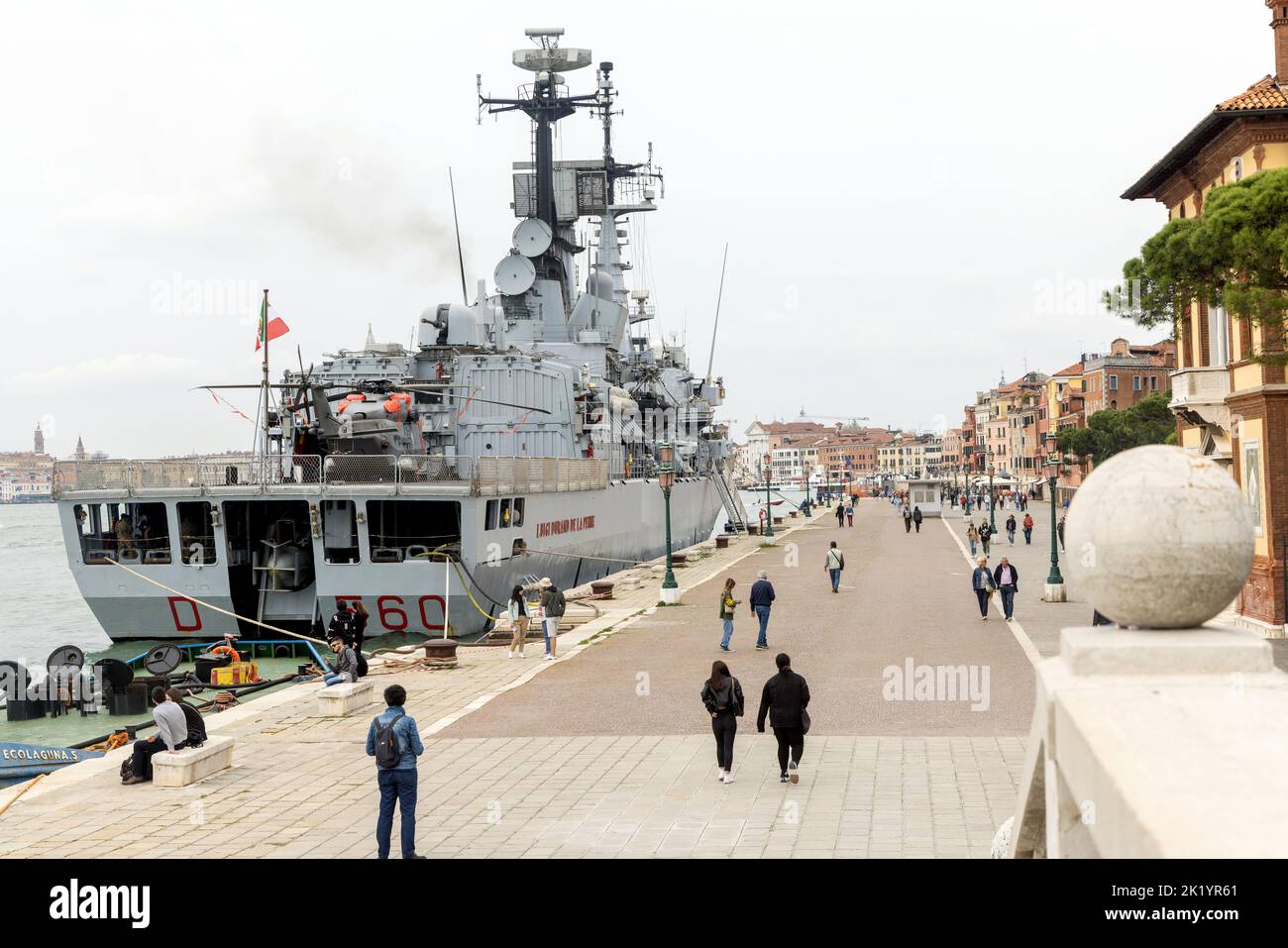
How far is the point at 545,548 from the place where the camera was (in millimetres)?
35031

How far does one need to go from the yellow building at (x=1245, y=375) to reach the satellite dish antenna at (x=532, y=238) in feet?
105

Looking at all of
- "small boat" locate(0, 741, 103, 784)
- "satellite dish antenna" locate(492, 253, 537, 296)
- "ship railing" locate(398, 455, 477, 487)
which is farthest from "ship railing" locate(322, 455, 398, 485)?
"satellite dish antenna" locate(492, 253, 537, 296)

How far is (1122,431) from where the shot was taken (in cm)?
7531

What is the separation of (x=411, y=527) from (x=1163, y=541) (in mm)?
27053

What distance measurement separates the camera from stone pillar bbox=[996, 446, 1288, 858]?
440 centimetres

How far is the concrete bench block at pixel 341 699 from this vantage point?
53.3 feet

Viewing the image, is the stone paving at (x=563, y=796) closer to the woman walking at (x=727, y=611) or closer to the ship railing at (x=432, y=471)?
the woman walking at (x=727, y=611)

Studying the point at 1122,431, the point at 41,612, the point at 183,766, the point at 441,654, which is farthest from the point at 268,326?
the point at 1122,431

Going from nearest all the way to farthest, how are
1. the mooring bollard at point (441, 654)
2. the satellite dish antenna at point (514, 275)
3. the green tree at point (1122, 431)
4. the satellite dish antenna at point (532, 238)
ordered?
1. the mooring bollard at point (441, 654)
2. the satellite dish antenna at point (514, 275)
3. the satellite dish antenna at point (532, 238)
4. the green tree at point (1122, 431)

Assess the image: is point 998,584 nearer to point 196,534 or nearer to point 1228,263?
point 1228,263

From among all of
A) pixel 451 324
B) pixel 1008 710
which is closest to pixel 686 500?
pixel 451 324

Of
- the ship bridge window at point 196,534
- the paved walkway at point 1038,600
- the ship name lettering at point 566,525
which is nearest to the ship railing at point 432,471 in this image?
the ship name lettering at point 566,525
